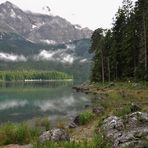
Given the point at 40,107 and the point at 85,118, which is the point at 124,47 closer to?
the point at 40,107

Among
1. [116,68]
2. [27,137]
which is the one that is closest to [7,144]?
[27,137]

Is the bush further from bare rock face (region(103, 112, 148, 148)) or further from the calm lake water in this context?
the calm lake water

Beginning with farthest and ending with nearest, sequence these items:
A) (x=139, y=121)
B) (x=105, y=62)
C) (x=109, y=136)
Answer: (x=105, y=62) < (x=139, y=121) < (x=109, y=136)

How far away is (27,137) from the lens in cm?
2489

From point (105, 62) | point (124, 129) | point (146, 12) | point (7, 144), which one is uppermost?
point (146, 12)

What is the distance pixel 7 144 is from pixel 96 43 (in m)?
80.6

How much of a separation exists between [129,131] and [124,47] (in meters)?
65.1

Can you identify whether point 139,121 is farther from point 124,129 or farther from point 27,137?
point 27,137

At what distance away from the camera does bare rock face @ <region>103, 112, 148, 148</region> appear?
16.5m

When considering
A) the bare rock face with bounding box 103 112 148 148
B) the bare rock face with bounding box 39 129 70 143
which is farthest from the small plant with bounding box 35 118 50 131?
the bare rock face with bounding box 103 112 148 148

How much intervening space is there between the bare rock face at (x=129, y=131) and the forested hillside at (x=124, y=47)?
43.0 metres

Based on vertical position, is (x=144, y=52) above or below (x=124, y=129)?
above

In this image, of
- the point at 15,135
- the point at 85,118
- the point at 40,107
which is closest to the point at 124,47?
the point at 40,107

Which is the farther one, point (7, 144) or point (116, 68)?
point (116, 68)
